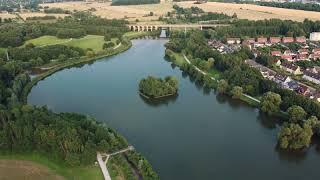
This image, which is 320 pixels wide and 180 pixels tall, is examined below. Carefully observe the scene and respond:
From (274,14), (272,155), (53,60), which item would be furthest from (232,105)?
(274,14)

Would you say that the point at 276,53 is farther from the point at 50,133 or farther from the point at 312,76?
the point at 50,133

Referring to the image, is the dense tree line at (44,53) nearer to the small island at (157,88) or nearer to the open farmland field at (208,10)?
the small island at (157,88)

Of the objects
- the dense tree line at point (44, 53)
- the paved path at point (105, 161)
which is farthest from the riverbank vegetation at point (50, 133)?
the dense tree line at point (44, 53)

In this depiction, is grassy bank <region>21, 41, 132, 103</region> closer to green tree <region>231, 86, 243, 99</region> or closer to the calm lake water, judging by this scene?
the calm lake water

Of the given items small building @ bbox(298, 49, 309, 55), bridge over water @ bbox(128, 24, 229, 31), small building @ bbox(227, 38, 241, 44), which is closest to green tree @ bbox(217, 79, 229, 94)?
small building @ bbox(298, 49, 309, 55)

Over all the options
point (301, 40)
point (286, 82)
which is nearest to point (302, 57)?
point (286, 82)

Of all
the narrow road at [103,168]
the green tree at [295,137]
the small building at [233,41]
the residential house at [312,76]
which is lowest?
the narrow road at [103,168]
